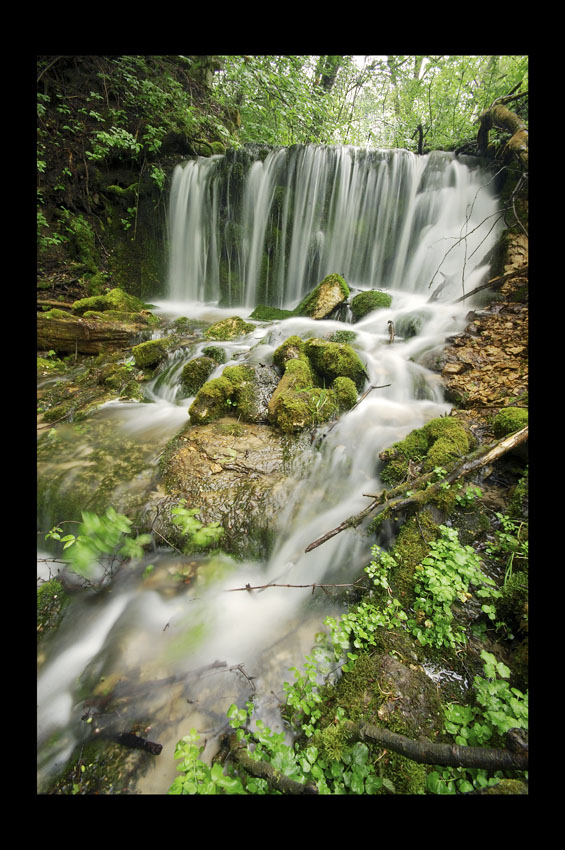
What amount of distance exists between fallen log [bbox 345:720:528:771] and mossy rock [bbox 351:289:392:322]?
6.92 m

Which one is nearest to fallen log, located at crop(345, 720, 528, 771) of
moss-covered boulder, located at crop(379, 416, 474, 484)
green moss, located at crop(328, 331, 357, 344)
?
moss-covered boulder, located at crop(379, 416, 474, 484)

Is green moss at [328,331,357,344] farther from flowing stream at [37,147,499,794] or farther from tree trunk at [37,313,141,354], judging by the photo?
tree trunk at [37,313,141,354]

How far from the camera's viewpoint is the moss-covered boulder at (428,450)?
2.91 metres

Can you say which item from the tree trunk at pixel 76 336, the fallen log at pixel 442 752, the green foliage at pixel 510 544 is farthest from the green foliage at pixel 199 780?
the tree trunk at pixel 76 336

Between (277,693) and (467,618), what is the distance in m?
1.29

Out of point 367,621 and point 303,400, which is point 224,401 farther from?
point 367,621

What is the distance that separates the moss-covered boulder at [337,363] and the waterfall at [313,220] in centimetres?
519

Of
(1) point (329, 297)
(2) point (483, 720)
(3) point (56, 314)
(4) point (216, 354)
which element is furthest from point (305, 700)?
(3) point (56, 314)

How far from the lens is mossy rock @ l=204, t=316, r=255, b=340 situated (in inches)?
268

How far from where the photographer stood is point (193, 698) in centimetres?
202

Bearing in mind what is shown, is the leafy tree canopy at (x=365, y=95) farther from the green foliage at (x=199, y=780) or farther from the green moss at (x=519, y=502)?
the green foliage at (x=199, y=780)

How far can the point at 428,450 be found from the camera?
3154 mm
